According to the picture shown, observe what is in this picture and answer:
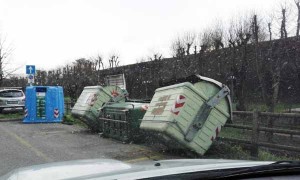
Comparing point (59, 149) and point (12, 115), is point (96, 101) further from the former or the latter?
point (12, 115)

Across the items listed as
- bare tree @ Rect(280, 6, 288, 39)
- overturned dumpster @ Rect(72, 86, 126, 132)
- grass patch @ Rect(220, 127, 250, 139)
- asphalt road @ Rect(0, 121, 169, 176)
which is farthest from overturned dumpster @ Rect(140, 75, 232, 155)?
bare tree @ Rect(280, 6, 288, 39)

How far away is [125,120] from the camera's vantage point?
1148 centimetres

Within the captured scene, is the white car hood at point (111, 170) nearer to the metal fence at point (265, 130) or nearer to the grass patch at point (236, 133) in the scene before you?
the metal fence at point (265, 130)

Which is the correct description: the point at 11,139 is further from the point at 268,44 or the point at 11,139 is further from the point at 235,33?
the point at 235,33

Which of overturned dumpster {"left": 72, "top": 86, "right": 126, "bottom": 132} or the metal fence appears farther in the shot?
overturned dumpster {"left": 72, "top": 86, "right": 126, "bottom": 132}

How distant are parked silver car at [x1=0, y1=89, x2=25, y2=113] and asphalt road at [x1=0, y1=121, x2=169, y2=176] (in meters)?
9.52

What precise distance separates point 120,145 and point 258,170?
30.9 ft

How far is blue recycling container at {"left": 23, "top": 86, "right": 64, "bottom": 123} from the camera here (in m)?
19.3

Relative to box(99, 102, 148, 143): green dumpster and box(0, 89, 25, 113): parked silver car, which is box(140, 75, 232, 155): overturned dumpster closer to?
box(99, 102, 148, 143): green dumpster

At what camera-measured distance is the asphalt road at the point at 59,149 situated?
359 inches

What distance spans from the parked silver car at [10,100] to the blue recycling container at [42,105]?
4.05 meters

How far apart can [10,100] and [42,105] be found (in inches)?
180

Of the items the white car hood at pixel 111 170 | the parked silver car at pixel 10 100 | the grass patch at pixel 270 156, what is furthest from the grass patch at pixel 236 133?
the parked silver car at pixel 10 100

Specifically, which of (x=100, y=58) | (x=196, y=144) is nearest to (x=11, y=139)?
(x=196, y=144)
